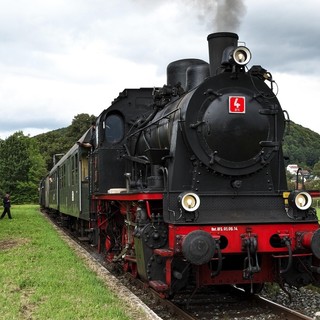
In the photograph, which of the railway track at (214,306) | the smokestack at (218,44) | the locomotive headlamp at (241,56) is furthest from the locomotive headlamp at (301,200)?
the smokestack at (218,44)

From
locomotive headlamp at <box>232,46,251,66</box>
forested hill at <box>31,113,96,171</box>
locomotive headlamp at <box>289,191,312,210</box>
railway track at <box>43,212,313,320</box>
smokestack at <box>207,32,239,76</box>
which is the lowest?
railway track at <box>43,212,313,320</box>

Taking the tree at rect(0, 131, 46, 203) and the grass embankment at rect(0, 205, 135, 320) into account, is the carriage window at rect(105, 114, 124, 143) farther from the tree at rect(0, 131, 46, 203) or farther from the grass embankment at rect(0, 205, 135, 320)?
the tree at rect(0, 131, 46, 203)

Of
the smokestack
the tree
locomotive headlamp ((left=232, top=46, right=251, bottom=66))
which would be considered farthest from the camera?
the tree

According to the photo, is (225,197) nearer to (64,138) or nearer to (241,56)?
(241,56)

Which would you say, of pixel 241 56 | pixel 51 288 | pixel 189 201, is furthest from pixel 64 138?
pixel 189 201

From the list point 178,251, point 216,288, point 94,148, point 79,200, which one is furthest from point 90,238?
point 178,251

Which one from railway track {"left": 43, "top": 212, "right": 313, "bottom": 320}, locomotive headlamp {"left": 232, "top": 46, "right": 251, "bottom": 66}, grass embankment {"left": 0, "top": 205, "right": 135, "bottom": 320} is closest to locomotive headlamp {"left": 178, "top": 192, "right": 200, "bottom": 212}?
railway track {"left": 43, "top": 212, "right": 313, "bottom": 320}

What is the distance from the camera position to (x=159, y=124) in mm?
8508

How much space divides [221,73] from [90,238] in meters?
6.95

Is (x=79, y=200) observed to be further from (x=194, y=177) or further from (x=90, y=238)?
(x=194, y=177)

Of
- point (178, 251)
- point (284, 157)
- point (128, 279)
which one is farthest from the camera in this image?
point (128, 279)

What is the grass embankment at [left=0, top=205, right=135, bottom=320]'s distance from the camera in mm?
6516

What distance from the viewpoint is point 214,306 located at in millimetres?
7477

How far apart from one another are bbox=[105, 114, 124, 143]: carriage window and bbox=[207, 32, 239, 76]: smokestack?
327 centimetres
